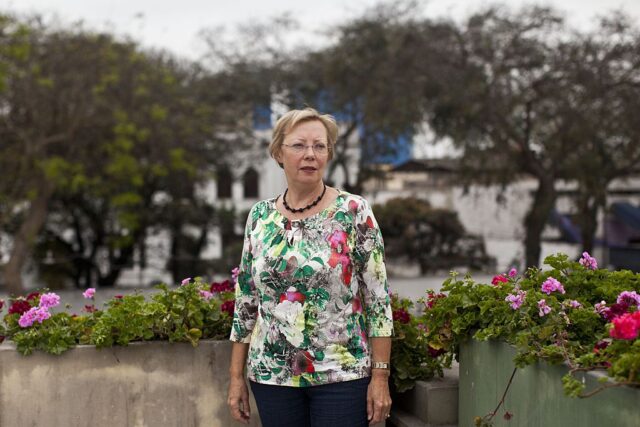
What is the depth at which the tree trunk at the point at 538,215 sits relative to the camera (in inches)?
700

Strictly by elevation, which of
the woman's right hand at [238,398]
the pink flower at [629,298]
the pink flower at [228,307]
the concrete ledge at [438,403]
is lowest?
the concrete ledge at [438,403]

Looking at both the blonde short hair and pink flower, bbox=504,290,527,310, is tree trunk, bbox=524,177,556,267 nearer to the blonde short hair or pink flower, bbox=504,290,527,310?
pink flower, bbox=504,290,527,310

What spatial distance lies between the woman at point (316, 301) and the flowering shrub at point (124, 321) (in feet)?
3.21

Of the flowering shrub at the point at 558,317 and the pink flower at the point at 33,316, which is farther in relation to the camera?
the pink flower at the point at 33,316

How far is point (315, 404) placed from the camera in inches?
103

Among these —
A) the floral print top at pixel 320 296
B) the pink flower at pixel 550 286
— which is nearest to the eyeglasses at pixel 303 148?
the floral print top at pixel 320 296

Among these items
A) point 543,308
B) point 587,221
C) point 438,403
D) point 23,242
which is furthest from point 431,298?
point 587,221

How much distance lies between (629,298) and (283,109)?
22899 mm

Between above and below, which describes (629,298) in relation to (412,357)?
above

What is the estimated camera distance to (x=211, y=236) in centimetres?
2544

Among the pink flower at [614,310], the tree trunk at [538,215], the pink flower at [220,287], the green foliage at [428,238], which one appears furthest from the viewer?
the green foliage at [428,238]

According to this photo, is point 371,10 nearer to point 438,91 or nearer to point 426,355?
point 438,91

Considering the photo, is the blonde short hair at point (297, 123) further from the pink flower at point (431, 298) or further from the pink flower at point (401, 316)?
the pink flower at point (401, 316)

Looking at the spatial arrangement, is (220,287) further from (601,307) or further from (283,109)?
(283,109)
